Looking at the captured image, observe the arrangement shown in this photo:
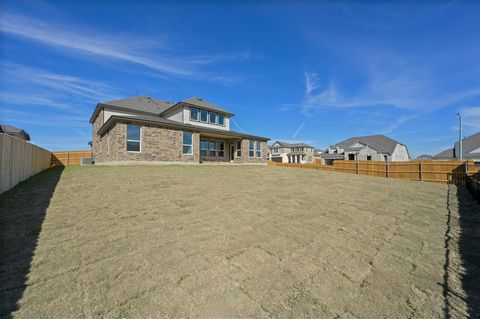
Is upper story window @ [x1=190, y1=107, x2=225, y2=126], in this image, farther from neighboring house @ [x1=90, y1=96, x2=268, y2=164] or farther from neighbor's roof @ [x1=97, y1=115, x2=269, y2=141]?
neighbor's roof @ [x1=97, y1=115, x2=269, y2=141]

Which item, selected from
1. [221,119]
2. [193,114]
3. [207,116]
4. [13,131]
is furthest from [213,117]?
[13,131]

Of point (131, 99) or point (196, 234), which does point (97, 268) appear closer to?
point (196, 234)

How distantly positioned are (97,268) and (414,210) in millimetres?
8816

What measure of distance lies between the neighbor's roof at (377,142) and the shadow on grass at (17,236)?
142 feet

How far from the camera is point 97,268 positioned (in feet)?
9.47

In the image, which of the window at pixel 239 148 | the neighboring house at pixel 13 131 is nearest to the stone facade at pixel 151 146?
the window at pixel 239 148

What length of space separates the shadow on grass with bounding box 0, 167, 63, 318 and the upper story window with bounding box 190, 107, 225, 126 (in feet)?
48.6

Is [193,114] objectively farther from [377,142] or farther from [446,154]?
[446,154]

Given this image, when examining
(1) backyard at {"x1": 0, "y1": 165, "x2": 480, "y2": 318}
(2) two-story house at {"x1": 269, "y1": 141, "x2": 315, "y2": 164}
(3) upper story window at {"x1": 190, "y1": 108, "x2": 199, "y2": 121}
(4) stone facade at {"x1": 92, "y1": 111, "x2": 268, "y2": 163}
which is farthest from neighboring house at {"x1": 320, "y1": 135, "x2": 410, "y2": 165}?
(1) backyard at {"x1": 0, "y1": 165, "x2": 480, "y2": 318}

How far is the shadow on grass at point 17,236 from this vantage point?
94.1 inches

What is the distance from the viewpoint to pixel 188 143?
17.1 meters

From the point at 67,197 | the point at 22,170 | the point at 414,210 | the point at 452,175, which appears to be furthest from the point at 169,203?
the point at 452,175

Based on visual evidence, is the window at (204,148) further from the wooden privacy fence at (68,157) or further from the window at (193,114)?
the wooden privacy fence at (68,157)

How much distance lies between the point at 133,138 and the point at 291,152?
158ft
